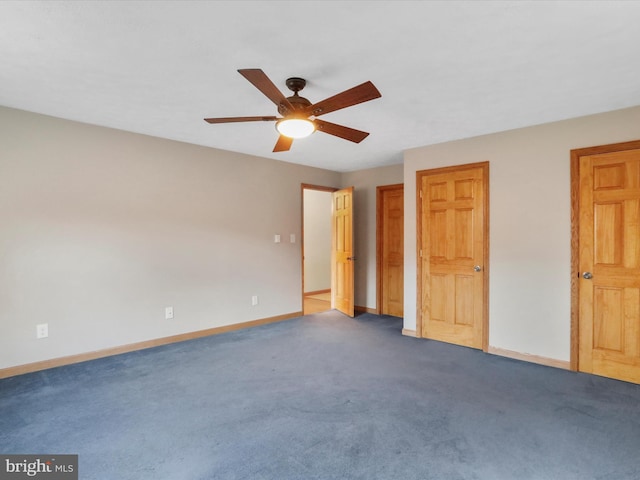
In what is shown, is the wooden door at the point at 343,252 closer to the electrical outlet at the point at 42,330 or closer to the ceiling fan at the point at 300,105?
the ceiling fan at the point at 300,105

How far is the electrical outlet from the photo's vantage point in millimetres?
3277

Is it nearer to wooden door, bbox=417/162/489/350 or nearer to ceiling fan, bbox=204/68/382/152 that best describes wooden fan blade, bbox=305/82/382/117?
ceiling fan, bbox=204/68/382/152

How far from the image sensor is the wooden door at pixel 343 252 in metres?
5.53

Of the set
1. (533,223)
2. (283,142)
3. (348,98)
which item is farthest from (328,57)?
(533,223)

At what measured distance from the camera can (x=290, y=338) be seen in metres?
4.35

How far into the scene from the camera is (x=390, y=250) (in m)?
5.64

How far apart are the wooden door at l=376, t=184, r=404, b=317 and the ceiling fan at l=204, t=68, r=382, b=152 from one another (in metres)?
2.98

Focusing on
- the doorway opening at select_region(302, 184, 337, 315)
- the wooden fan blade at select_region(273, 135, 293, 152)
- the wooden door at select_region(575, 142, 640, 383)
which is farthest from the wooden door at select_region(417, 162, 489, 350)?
the doorway opening at select_region(302, 184, 337, 315)

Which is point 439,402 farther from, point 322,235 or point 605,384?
point 322,235

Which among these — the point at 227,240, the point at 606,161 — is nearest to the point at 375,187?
the point at 227,240

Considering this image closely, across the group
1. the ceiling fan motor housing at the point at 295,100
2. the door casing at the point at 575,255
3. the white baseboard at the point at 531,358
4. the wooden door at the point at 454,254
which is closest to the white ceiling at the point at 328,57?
the ceiling fan motor housing at the point at 295,100

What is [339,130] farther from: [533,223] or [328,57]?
[533,223]

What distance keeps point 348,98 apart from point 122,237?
295 centimetres

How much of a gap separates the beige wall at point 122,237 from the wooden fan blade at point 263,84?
2424 mm
